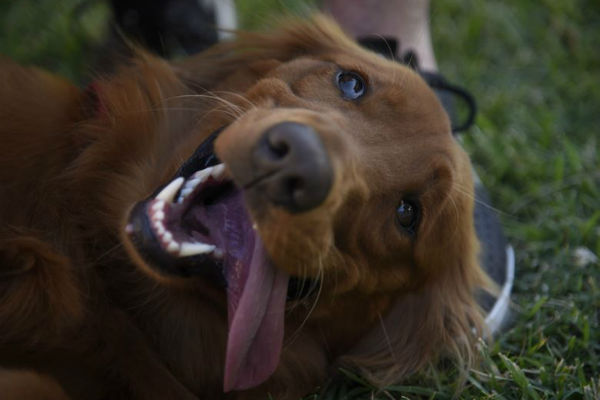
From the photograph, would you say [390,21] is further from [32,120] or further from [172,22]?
[32,120]

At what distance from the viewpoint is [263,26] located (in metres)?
3.27

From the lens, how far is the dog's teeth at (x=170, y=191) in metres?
2.18

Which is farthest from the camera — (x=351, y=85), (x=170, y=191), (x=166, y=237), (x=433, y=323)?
(x=433, y=323)

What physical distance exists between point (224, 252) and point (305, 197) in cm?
47

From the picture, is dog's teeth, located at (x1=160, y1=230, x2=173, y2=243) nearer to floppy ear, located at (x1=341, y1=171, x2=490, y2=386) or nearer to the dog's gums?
the dog's gums

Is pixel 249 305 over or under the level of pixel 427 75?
over

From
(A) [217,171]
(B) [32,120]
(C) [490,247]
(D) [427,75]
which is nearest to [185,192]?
(A) [217,171]

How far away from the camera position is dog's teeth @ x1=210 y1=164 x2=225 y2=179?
2.25 metres

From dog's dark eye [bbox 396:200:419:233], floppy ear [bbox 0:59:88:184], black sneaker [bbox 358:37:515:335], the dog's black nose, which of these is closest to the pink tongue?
the dog's black nose

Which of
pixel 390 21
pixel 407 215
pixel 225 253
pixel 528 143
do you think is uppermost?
pixel 225 253

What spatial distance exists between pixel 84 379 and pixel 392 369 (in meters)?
1.13

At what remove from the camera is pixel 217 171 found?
226cm

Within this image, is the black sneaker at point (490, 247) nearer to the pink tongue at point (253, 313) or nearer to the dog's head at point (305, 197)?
the dog's head at point (305, 197)

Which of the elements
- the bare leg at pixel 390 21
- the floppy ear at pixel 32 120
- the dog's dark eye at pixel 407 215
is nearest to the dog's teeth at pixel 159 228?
the floppy ear at pixel 32 120
